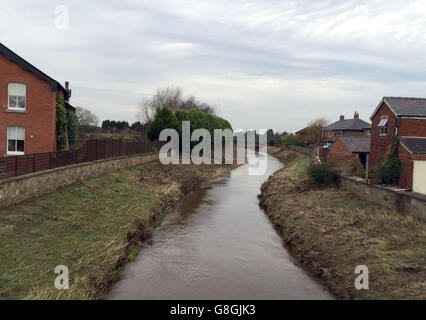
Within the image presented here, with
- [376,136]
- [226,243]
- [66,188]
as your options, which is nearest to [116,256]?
[226,243]

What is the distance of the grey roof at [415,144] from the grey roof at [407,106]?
1831mm

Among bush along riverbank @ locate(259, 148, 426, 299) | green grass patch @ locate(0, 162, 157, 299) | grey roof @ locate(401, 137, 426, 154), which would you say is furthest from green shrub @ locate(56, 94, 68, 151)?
grey roof @ locate(401, 137, 426, 154)

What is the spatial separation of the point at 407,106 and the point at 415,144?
4259 millimetres

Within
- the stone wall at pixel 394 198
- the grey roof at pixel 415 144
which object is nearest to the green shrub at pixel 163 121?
the stone wall at pixel 394 198

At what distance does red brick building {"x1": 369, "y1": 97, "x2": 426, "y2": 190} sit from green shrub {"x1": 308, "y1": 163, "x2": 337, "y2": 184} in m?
3.30

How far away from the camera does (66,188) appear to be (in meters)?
18.3

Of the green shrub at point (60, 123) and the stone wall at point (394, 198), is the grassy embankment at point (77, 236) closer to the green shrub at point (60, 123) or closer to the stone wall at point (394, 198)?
the green shrub at point (60, 123)

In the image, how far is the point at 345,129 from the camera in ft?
204

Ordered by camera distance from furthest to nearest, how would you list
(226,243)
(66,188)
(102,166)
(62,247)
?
(102,166) < (66,188) < (226,243) < (62,247)

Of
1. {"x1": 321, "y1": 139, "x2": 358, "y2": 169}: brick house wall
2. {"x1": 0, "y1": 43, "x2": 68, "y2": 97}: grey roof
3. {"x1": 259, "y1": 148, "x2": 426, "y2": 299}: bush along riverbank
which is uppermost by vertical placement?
{"x1": 0, "y1": 43, "x2": 68, "y2": 97}: grey roof

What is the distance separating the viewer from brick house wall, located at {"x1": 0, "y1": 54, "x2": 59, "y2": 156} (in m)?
24.6

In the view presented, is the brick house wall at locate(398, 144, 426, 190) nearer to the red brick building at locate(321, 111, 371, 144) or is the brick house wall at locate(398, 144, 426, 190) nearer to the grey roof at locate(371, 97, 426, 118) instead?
the grey roof at locate(371, 97, 426, 118)

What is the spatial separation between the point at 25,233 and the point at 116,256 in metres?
3.24
